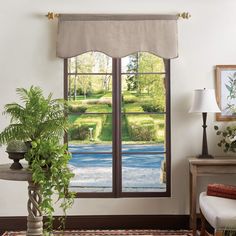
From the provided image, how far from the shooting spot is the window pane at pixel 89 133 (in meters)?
6.05

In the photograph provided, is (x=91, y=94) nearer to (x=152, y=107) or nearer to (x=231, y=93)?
(x=152, y=107)

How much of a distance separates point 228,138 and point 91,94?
152 cm

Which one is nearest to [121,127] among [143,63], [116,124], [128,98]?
[116,124]

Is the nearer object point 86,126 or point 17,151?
point 17,151

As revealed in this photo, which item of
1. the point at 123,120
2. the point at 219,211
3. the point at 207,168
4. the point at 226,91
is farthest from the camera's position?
the point at 123,120

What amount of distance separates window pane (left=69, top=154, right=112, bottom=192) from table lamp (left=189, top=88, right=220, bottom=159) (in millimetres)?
1016

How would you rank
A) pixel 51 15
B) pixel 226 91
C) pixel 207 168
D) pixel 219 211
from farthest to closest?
pixel 226 91, pixel 51 15, pixel 207 168, pixel 219 211

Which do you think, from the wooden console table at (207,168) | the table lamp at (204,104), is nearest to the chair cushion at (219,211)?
the wooden console table at (207,168)

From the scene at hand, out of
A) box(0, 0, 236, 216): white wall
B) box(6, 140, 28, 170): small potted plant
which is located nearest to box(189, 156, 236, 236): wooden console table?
box(0, 0, 236, 216): white wall

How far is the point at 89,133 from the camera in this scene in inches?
239

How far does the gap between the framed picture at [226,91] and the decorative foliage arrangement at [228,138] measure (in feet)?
0.48

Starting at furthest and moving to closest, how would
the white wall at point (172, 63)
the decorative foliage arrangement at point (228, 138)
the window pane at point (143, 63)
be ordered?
1. the window pane at point (143, 63)
2. the white wall at point (172, 63)
3. the decorative foliage arrangement at point (228, 138)

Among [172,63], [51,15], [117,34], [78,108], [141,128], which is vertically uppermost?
[51,15]

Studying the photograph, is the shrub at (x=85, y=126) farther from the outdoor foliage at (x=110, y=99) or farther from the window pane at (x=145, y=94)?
the window pane at (x=145, y=94)
